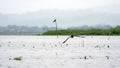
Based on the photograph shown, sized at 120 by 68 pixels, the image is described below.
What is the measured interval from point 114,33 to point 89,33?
37.7 feet

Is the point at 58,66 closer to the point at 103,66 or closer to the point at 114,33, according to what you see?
the point at 103,66

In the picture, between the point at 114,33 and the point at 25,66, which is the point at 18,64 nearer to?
the point at 25,66

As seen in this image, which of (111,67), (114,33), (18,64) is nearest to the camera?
(111,67)

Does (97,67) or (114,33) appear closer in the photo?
(97,67)

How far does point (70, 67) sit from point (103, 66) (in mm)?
1985

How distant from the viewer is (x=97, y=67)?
1792 centimetres

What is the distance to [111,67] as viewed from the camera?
17.8 metres

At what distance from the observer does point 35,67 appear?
59.2ft

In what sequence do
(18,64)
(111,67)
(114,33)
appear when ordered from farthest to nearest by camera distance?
(114,33) < (18,64) < (111,67)

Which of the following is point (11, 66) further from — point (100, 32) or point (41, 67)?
point (100, 32)

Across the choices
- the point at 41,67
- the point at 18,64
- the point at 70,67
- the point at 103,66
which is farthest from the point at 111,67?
the point at 18,64

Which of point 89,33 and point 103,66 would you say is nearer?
point 103,66

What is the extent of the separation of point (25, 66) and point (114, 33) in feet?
392

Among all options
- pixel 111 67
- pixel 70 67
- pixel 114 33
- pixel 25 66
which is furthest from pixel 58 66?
pixel 114 33
